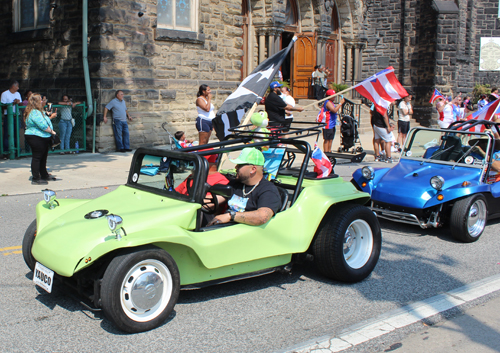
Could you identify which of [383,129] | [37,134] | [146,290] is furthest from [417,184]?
[383,129]

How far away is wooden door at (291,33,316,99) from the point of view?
22562mm

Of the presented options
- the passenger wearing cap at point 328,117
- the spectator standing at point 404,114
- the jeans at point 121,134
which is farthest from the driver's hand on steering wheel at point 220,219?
the spectator standing at point 404,114

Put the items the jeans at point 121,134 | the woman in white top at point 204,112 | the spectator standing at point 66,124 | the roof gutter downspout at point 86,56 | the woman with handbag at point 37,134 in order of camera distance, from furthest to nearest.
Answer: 1. the jeans at point 121,134
2. the roof gutter downspout at point 86,56
3. the spectator standing at point 66,124
4. the woman in white top at point 204,112
5. the woman with handbag at point 37,134

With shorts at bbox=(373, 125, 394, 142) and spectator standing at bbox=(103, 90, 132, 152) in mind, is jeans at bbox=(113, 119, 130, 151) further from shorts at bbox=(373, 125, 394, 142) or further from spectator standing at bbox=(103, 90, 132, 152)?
shorts at bbox=(373, 125, 394, 142)

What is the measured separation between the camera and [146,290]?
3.73 m

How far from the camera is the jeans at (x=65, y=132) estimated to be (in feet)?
43.4

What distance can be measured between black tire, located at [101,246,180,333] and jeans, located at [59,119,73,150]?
10.4 metres

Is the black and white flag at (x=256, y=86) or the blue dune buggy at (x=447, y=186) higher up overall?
the black and white flag at (x=256, y=86)

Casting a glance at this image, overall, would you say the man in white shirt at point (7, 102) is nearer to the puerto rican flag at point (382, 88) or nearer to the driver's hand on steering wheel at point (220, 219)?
the puerto rican flag at point (382, 88)

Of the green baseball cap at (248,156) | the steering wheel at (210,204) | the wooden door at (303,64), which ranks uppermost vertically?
the wooden door at (303,64)

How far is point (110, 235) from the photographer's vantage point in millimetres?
3818

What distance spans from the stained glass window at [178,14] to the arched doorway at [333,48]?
9692 millimetres

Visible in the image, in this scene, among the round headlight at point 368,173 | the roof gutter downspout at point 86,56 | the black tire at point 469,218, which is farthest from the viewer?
the roof gutter downspout at point 86,56

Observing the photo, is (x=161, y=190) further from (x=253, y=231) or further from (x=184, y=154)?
(x=253, y=231)
